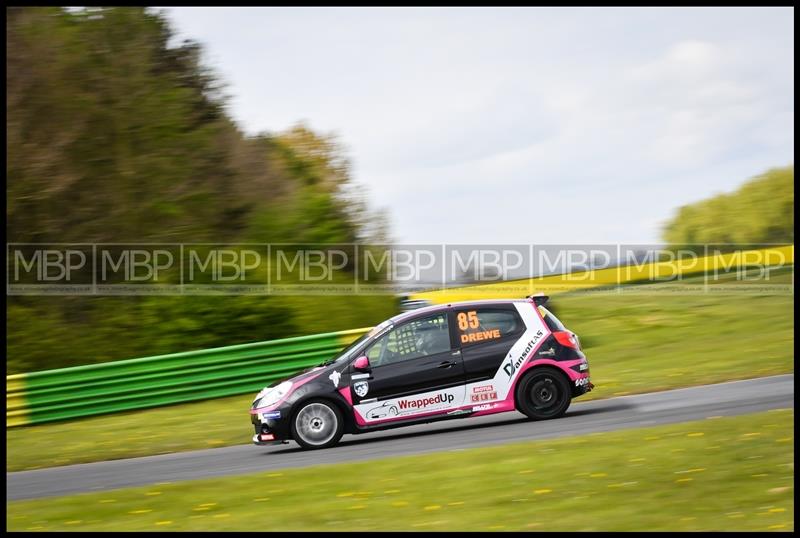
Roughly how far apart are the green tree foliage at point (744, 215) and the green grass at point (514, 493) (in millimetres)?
27266

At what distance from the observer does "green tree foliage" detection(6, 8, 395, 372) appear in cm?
2034

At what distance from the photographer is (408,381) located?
11234 mm

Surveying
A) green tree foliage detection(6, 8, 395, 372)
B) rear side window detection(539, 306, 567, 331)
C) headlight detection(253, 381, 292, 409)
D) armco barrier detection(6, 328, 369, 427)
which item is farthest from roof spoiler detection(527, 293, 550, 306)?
green tree foliage detection(6, 8, 395, 372)

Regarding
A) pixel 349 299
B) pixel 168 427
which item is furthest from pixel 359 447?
pixel 349 299

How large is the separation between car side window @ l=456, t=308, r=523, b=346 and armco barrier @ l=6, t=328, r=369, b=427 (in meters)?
6.18

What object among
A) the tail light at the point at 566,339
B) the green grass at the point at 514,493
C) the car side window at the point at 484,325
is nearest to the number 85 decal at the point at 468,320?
the car side window at the point at 484,325

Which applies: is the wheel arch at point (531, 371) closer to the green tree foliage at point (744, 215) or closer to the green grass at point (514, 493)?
the green grass at point (514, 493)

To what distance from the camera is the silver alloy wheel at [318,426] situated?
11227 mm

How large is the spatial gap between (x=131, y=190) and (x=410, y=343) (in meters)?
14.4

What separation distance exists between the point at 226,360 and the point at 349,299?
421 centimetres

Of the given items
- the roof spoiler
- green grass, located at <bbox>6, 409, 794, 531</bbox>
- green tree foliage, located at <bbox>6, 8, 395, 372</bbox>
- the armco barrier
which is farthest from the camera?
green tree foliage, located at <bbox>6, 8, 395, 372</bbox>

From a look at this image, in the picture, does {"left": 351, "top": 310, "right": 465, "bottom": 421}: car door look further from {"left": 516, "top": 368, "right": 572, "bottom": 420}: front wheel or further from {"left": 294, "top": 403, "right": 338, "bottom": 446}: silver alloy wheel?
{"left": 516, "top": 368, "right": 572, "bottom": 420}: front wheel

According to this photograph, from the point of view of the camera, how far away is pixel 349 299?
21.1 m

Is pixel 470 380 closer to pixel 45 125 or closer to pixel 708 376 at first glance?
pixel 708 376
